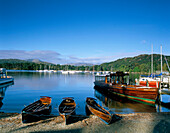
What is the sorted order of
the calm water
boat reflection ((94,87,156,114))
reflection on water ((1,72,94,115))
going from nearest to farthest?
1. boat reflection ((94,87,156,114))
2. the calm water
3. reflection on water ((1,72,94,115))

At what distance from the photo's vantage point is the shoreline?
1112 centimetres

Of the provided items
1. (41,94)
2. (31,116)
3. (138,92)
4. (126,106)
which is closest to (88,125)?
(31,116)

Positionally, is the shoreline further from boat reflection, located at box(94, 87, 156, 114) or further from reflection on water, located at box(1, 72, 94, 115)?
boat reflection, located at box(94, 87, 156, 114)

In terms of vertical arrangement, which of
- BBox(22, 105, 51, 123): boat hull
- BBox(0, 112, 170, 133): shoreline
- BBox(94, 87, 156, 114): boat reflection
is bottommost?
BBox(94, 87, 156, 114): boat reflection

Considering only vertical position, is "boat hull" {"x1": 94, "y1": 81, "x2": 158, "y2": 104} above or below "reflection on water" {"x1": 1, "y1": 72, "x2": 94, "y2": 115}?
above

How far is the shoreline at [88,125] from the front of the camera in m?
11.1

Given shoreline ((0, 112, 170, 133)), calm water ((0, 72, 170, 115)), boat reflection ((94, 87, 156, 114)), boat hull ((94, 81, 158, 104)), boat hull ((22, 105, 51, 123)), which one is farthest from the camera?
boat hull ((94, 81, 158, 104))

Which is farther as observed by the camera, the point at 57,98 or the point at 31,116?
the point at 57,98

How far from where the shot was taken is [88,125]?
12.0 metres

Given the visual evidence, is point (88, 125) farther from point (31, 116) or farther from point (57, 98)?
point (57, 98)

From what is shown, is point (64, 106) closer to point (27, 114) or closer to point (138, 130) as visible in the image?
point (27, 114)

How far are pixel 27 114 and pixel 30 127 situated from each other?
1.50 metres

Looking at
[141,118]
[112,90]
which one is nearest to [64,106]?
[141,118]

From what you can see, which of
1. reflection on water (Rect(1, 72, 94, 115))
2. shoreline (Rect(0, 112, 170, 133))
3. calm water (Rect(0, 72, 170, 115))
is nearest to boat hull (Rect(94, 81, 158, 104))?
calm water (Rect(0, 72, 170, 115))
